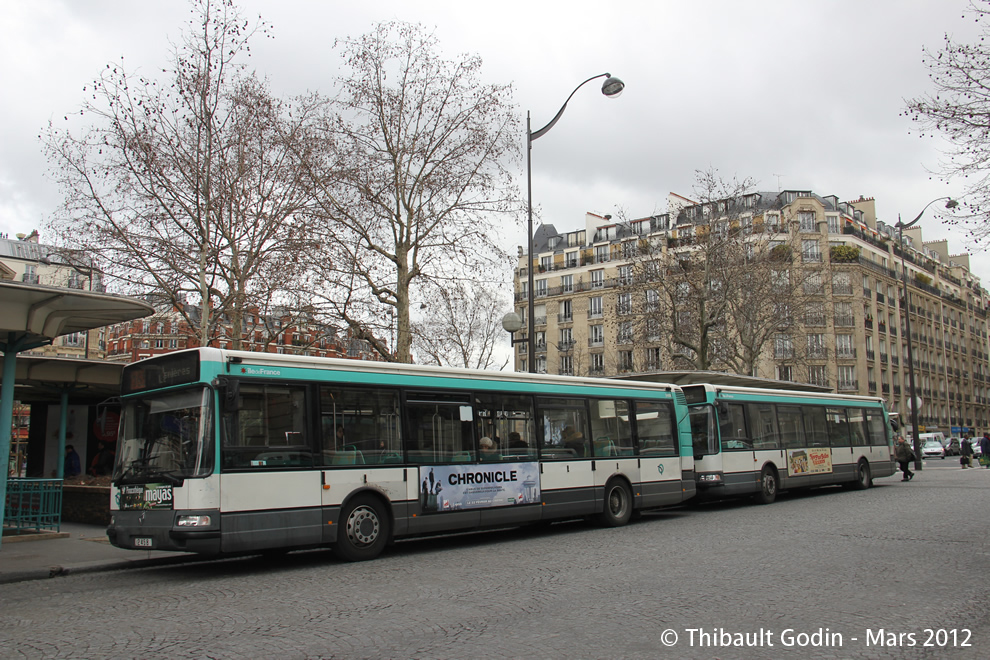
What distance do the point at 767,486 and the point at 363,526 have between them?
1200cm

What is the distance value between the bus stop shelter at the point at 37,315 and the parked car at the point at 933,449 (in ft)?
206

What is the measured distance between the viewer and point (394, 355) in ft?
72.1

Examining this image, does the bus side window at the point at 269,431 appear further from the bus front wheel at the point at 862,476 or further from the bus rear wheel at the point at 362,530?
the bus front wheel at the point at 862,476

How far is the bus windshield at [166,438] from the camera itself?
9.49 m

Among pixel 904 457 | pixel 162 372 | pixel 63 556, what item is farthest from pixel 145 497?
pixel 904 457

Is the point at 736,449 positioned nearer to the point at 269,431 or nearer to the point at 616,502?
the point at 616,502

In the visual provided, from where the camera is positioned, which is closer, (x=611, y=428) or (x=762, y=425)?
(x=611, y=428)

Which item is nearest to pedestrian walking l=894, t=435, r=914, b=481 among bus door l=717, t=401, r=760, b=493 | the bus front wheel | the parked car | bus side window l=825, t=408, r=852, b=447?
the bus front wheel

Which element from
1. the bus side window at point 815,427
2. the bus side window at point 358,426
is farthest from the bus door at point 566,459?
the bus side window at point 815,427

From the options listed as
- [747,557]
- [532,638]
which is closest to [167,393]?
[532,638]

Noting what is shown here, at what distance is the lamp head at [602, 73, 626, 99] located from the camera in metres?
17.4

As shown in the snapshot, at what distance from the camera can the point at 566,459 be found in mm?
14062

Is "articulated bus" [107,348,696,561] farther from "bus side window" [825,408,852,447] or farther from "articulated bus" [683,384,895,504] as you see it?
"bus side window" [825,408,852,447]

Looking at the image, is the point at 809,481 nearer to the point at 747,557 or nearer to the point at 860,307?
the point at 747,557
